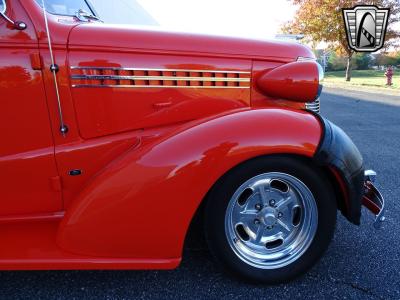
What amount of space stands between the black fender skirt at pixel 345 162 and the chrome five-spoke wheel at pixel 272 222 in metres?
0.20

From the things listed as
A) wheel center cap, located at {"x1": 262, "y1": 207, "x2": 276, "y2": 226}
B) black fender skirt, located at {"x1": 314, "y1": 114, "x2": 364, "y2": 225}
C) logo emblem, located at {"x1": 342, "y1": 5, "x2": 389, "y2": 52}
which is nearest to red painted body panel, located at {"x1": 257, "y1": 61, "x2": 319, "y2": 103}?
black fender skirt, located at {"x1": 314, "y1": 114, "x2": 364, "y2": 225}

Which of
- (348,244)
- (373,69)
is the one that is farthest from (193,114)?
(373,69)

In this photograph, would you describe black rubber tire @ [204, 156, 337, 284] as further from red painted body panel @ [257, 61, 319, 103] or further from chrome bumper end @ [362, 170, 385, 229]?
red painted body panel @ [257, 61, 319, 103]

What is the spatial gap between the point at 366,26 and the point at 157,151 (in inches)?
Answer: 673

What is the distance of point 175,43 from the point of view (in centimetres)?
202

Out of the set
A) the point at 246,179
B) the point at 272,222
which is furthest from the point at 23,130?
the point at 272,222

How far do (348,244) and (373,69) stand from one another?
37.6 meters

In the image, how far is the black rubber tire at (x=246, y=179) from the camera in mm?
1896

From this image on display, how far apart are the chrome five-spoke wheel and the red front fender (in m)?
0.26

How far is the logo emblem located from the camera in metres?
15.7

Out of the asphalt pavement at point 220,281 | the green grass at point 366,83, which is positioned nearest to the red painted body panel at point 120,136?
the asphalt pavement at point 220,281

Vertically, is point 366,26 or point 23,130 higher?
A: point 366,26

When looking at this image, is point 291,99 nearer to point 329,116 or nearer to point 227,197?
point 227,197

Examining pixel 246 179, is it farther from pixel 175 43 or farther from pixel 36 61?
pixel 36 61
